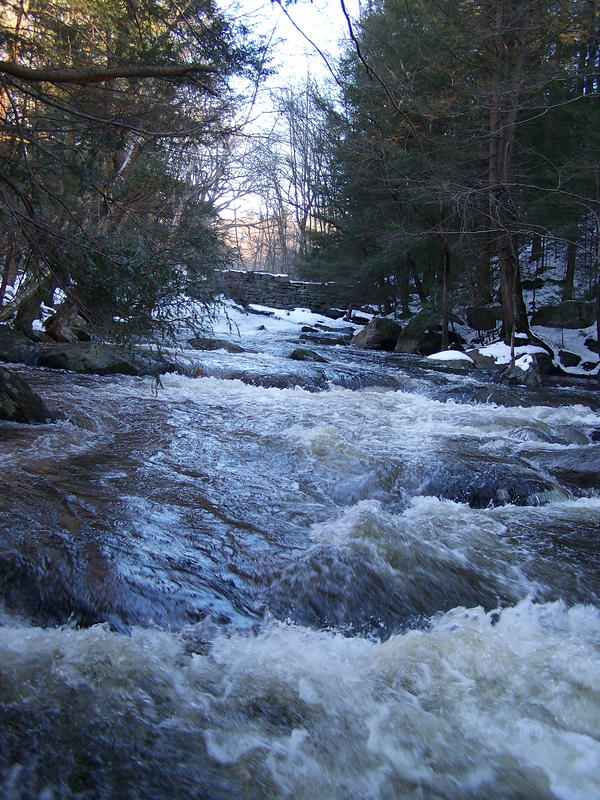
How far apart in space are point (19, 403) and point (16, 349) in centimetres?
425

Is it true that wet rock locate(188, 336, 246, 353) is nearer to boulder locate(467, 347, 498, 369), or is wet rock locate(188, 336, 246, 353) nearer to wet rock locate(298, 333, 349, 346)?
wet rock locate(298, 333, 349, 346)

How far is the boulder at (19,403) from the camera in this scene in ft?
18.2

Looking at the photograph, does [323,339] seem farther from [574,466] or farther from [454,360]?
[574,466]

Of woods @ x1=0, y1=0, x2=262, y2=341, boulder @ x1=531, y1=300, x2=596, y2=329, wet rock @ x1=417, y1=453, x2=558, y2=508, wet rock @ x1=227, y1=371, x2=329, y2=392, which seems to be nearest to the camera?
woods @ x1=0, y1=0, x2=262, y2=341

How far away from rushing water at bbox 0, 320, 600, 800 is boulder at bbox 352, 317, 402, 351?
12.0 m

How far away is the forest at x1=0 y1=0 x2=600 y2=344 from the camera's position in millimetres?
4039

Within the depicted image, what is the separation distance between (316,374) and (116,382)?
3685 millimetres

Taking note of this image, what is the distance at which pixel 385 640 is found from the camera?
266cm

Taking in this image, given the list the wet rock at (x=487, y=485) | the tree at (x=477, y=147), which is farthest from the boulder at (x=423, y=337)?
the wet rock at (x=487, y=485)

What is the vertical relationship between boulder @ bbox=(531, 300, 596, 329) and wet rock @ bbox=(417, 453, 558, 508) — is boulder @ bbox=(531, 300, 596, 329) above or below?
above

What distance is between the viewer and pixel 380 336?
1736cm

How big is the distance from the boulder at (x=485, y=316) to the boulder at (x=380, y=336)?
2293 millimetres

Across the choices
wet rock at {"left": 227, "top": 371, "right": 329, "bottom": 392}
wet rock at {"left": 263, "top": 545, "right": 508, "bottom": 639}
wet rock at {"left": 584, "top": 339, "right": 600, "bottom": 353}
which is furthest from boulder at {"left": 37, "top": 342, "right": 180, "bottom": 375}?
A: wet rock at {"left": 584, "top": 339, "right": 600, "bottom": 353}

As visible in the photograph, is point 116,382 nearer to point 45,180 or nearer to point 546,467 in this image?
point 45,180
